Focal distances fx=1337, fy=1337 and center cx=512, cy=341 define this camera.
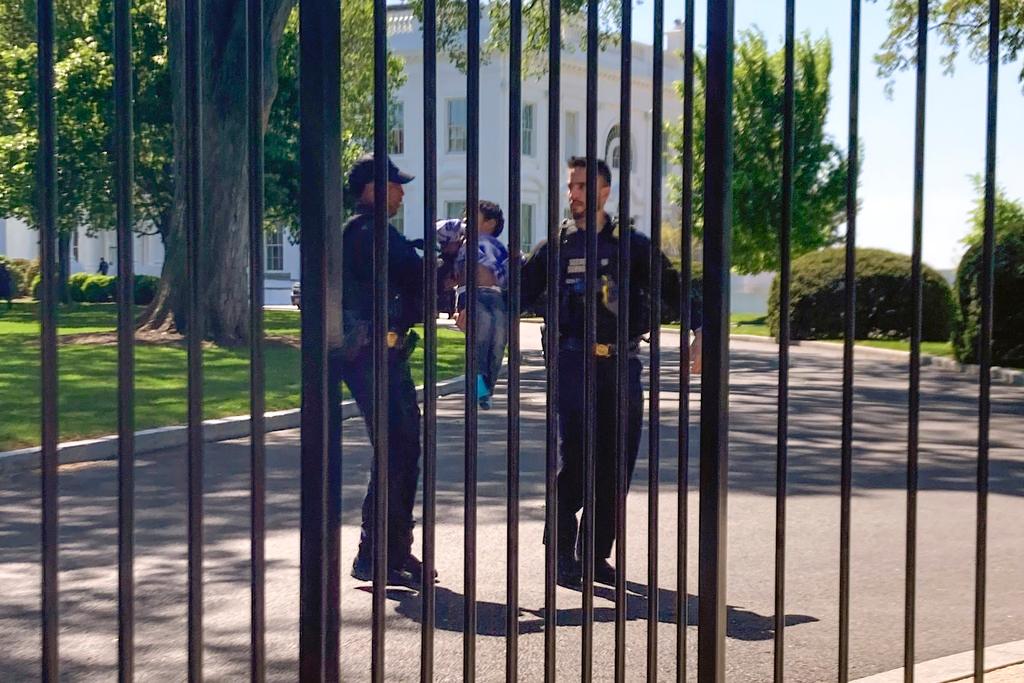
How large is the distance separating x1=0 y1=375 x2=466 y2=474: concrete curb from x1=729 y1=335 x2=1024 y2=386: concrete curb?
7.79 metres

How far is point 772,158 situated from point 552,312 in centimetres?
3169

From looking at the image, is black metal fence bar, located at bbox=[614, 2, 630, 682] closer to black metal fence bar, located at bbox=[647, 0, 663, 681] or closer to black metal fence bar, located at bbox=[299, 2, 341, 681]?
black metal fence bar, located at bbox=[647, 0, 663, 681]

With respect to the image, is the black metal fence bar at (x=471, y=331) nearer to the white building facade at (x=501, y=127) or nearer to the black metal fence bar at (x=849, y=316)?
the black metal fence bar at (x=849, y=316)

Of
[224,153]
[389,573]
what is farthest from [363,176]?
[224,153]

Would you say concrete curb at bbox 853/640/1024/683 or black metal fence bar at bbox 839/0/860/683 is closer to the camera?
black metal fence bar at bbox 839/0/860/683

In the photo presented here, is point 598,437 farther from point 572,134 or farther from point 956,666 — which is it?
point 572,134

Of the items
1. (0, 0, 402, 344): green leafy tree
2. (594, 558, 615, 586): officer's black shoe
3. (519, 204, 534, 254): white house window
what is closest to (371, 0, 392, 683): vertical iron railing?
(594, 558, 615, 586): officer's black shoe

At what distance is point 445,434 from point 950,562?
648 cm

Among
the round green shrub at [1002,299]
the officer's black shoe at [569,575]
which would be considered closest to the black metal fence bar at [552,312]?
the officer's black shoe at [569,575]

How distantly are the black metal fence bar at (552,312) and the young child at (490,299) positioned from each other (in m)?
1.87

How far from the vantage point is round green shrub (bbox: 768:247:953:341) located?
27.8m

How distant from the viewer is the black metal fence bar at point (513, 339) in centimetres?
295

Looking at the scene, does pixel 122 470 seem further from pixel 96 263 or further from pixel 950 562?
pixel 96 263

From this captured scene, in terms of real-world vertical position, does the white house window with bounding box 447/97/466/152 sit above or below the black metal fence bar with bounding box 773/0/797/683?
above
